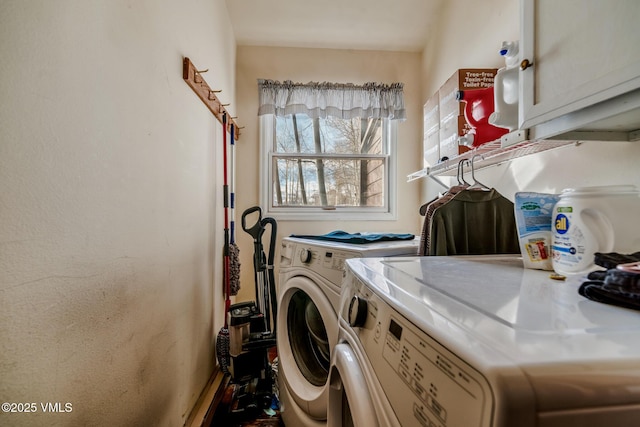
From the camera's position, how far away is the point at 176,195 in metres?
1.29

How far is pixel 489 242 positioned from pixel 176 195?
1301mm

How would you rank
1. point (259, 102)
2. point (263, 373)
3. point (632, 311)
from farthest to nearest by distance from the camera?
point (259, 102), point (263, 373), point (632, 311)

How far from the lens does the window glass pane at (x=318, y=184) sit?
252cm

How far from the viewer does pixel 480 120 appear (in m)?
1.33

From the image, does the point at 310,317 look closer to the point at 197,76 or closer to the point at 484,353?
the point at 484,353

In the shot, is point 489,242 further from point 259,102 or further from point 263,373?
point 259,102

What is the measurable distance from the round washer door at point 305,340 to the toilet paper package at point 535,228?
0.58 metres

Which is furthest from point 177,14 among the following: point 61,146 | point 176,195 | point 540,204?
point 540,204

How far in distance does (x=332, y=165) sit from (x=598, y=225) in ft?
6.63

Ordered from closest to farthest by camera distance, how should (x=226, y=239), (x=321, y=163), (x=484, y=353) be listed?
(x=484, y=353) → (x=226, y=239) → (x=321, y=163)

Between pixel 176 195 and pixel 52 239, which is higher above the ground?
pixel 176 195

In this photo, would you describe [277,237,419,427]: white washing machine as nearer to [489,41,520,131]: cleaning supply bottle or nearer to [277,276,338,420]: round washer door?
[277,276,338,420]: round washer door

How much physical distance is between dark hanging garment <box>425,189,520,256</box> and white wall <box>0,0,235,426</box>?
1.01 meters

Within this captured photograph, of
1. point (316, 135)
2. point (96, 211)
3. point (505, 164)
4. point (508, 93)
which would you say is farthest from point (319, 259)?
point (316, 135)
